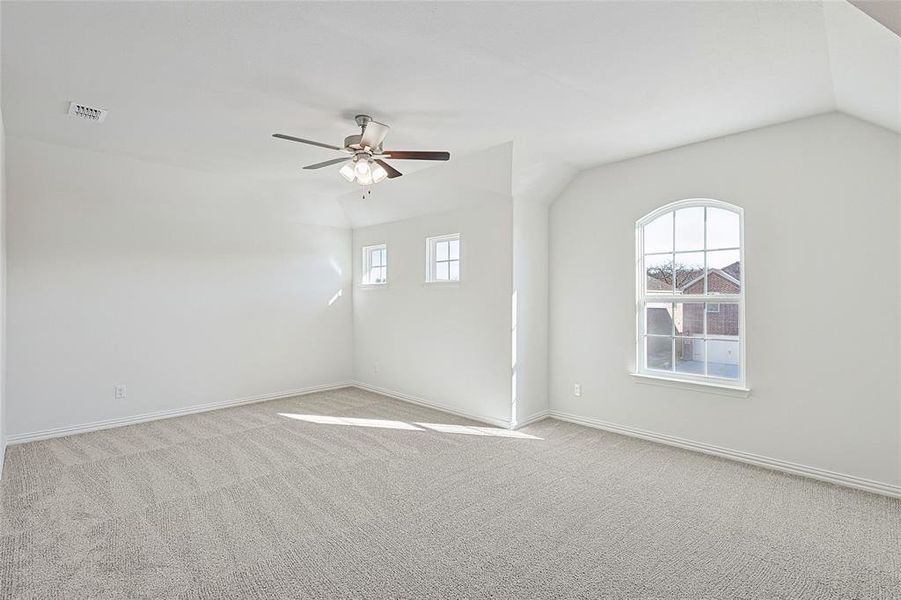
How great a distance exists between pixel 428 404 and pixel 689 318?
9.95ft

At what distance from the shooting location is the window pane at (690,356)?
400cm

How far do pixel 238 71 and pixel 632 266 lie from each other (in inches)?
142

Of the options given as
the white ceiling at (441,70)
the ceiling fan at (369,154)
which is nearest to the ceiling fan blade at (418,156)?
the ceiling fan at (369,154)

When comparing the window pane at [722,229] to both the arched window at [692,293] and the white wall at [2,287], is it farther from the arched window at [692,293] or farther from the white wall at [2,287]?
the white wall at [2,287]

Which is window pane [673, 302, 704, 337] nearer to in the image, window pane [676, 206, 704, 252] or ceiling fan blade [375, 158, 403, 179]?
window pane [676, 206, 704, 252]

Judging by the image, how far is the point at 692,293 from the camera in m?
4.05

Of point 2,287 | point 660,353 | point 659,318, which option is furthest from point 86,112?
point 660,353

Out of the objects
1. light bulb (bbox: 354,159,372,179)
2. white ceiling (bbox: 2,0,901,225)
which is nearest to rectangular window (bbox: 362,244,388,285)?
white ceiling (bbox: 2,0,901,225)

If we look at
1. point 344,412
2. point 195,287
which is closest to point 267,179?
point 195,287

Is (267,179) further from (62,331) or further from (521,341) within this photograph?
(521,341)

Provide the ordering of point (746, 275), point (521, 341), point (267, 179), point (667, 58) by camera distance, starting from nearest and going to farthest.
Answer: point (667, 58), point (746, 275), point (521, 341), point (267, 179)

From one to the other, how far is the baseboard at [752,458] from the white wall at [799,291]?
0.15ft

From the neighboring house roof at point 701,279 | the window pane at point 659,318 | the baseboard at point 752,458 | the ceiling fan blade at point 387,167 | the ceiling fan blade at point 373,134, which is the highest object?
the ceiling fan blade at point 373,134

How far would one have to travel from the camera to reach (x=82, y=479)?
3.34 m
